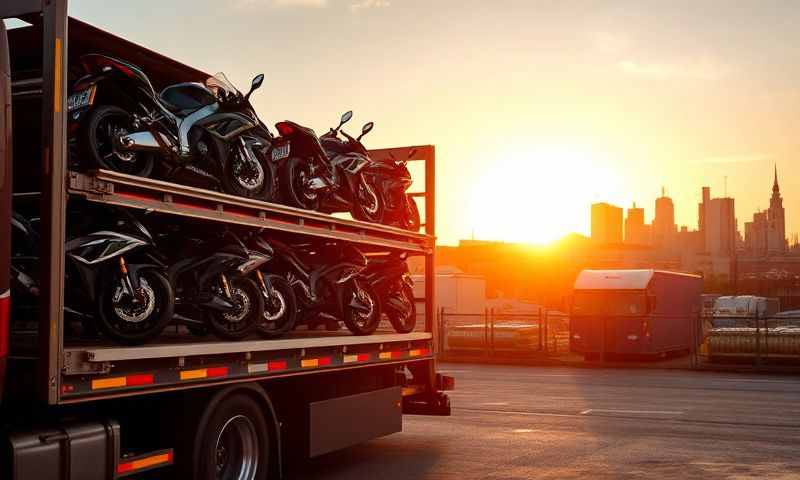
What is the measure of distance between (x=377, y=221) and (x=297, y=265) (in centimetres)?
193

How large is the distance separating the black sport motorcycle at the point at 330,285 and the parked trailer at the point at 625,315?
20.0 meters

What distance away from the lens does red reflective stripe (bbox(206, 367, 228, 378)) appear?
779 centimetres

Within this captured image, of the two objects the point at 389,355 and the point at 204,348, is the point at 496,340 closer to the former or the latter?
the point at 389,355

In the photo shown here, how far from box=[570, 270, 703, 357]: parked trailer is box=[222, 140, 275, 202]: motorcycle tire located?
21857mm

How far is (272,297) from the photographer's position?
9.54 meters

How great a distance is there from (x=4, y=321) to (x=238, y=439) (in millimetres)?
2648

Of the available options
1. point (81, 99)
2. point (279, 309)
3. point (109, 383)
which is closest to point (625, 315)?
point (279, 309)

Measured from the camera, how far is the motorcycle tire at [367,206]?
11789 millimetres

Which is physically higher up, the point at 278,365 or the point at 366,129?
the point at 366,129

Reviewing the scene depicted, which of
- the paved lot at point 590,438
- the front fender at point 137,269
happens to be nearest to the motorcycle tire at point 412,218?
the paved lot at point 590,438

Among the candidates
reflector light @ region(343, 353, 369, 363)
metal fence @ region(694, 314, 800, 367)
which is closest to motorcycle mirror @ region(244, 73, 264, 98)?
reflector light @ region(343, 353, 369, 363)

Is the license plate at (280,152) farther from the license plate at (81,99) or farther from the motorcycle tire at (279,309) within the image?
the license plate at (81,99)

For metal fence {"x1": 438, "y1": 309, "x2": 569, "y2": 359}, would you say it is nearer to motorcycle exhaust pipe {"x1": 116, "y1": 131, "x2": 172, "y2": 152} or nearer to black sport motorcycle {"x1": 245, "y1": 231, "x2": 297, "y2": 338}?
black sport motorcycle {"x1": 245, "y1": 231, "x2": 297, "y2": 338}

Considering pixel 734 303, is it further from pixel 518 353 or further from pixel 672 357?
pixel 518 353
